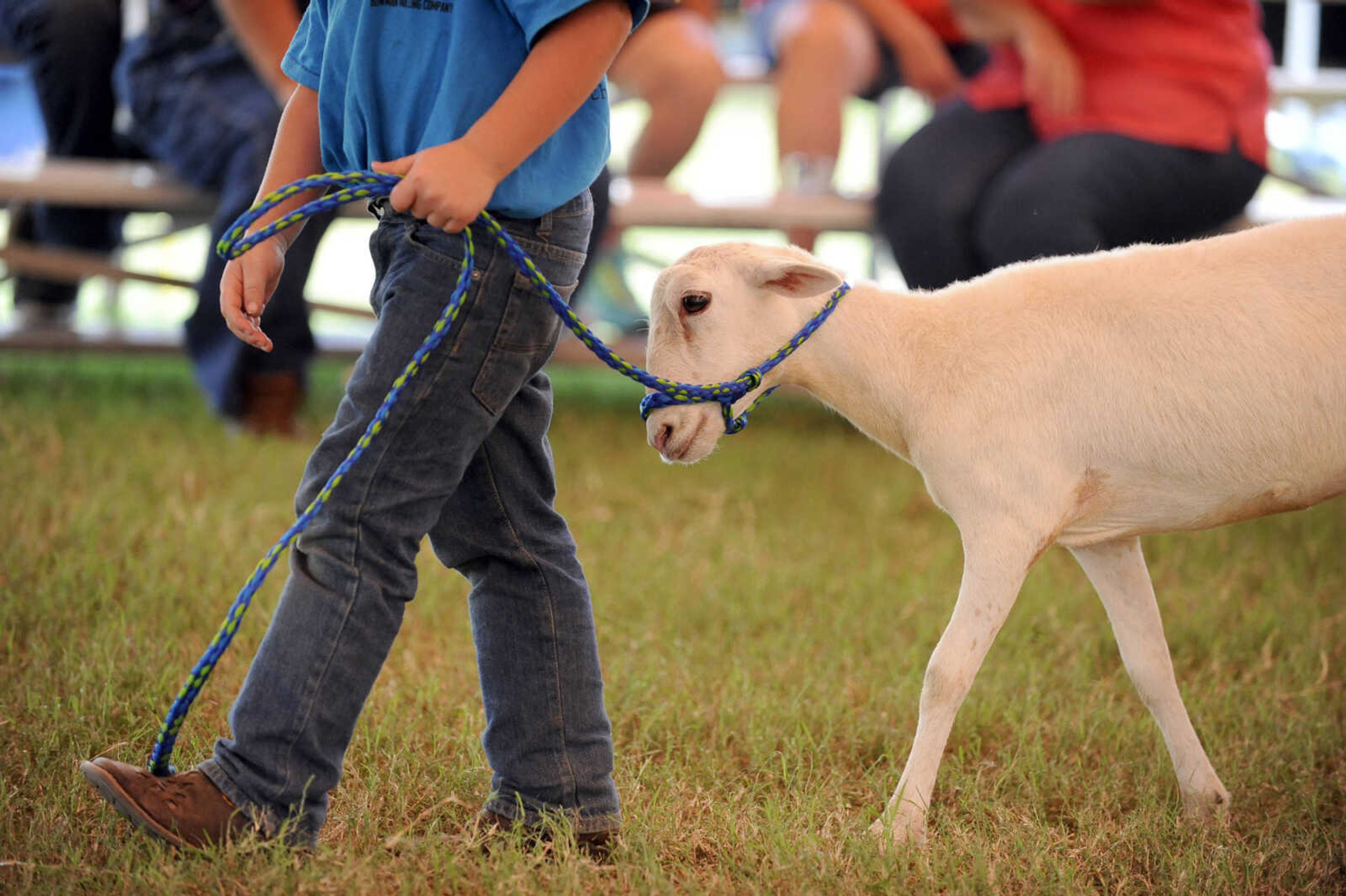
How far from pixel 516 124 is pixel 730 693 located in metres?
1.37

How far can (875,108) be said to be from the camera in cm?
645

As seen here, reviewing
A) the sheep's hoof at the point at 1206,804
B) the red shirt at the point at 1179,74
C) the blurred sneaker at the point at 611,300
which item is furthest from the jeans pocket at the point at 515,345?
the blurred sneaker at the point at 611,300

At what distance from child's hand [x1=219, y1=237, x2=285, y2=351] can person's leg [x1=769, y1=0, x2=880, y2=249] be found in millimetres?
3277

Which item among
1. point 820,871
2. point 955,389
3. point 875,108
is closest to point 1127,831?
point 820,871

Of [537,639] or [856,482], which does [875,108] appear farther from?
[537,639]

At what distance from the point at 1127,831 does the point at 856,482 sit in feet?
7.83

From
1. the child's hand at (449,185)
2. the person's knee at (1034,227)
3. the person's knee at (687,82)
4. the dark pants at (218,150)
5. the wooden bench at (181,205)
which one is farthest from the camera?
the person's knee at (687,82)

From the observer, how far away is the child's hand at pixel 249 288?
1912 millimetres

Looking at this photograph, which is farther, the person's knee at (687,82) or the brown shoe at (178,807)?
the person's knee at (687,82)

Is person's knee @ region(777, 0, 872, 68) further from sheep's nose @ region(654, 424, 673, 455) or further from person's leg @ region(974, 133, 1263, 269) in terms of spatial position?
sheep's nose @ region(654, 424, 673, 455)

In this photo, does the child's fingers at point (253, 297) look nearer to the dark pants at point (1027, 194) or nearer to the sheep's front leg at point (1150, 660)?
the sheep's front leg at point (1150, 660)

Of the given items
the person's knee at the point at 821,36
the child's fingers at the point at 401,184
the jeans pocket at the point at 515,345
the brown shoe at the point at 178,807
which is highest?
the child's fingers at the point at 401,184

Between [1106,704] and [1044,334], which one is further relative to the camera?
[1106,704]

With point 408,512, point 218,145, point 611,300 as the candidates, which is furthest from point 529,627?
point 611,300
